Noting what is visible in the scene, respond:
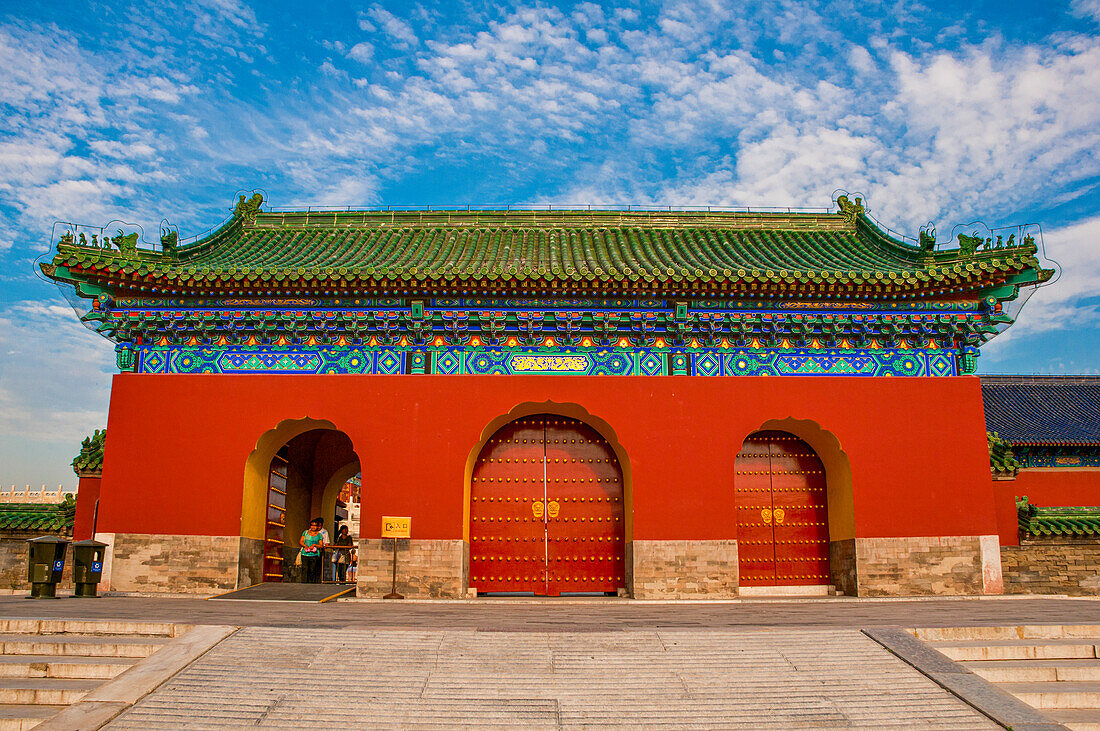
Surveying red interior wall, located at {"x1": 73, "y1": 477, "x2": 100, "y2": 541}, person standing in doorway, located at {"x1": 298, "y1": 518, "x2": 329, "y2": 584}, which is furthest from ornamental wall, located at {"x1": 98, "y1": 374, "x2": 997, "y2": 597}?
person standing in doorway, located at {"x1": 298, "y1": 518, "x2": 329, "y2": 584}

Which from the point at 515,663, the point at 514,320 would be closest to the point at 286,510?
the point at 514,320

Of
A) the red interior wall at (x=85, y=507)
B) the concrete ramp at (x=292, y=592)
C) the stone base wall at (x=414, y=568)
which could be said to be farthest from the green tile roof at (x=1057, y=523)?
the red interior wall at (x=85, y=507)

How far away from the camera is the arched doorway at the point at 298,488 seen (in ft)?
40.4

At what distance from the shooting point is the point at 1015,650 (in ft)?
23.1

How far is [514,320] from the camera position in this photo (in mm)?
11305

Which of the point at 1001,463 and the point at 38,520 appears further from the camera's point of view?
the point at 1001,463

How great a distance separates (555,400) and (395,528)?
2.68m

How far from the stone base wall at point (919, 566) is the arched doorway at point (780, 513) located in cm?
94

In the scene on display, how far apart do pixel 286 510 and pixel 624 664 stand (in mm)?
7939

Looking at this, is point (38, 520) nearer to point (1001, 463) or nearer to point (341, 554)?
point (341, 554)

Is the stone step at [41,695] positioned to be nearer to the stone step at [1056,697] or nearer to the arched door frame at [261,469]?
the arched door frame at [261,469]

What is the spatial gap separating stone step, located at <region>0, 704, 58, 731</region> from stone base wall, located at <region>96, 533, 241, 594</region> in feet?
15.4

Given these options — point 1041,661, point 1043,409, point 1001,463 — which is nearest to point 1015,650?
point 1041,661

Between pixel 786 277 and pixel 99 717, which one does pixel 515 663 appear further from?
pixel 786 277
